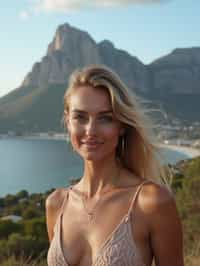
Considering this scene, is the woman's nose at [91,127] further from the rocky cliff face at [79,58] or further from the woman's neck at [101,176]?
the rocky cliff face at [79,58]

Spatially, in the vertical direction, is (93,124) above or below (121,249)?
above

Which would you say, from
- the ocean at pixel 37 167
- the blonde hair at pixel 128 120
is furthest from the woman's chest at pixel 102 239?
the ocean at pixel 37 167

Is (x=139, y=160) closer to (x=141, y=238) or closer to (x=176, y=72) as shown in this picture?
(x=141, y=238)

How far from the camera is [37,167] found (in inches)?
2190

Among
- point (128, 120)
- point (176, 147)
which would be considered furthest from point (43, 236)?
point (176, 147)

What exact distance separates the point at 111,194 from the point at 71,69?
104 metres

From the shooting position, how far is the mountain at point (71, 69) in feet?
299

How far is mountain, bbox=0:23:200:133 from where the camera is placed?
91.0 m

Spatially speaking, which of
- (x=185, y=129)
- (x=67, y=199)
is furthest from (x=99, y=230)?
(x=185, y=129)

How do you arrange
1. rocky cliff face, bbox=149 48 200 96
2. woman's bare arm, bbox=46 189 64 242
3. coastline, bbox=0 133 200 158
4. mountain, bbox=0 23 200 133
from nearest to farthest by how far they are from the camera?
woman's bare arm, bbox=46 189 64 242 < coastline, bbox=0 133 200 158 < mountain, bbox=0 23 200 133 < rocky cliff face, bbox=149 48 200 96

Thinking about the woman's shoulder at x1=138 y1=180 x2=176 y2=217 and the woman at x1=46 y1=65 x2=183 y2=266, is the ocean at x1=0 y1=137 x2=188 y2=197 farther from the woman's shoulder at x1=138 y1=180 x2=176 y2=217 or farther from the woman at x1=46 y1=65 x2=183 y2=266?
the woman's shoulder at x1=138 y1=180 x2=176 y2=217

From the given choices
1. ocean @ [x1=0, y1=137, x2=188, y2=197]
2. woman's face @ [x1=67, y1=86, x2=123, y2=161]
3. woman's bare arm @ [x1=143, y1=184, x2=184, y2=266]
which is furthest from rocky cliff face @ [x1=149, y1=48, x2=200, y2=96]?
woman's bare arm @ [x1=143, y1=184, x2=184, y2=266]

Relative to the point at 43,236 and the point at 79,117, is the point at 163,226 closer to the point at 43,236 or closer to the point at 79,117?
the point at 79,117

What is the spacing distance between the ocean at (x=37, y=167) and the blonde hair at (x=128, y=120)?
25.1 m
